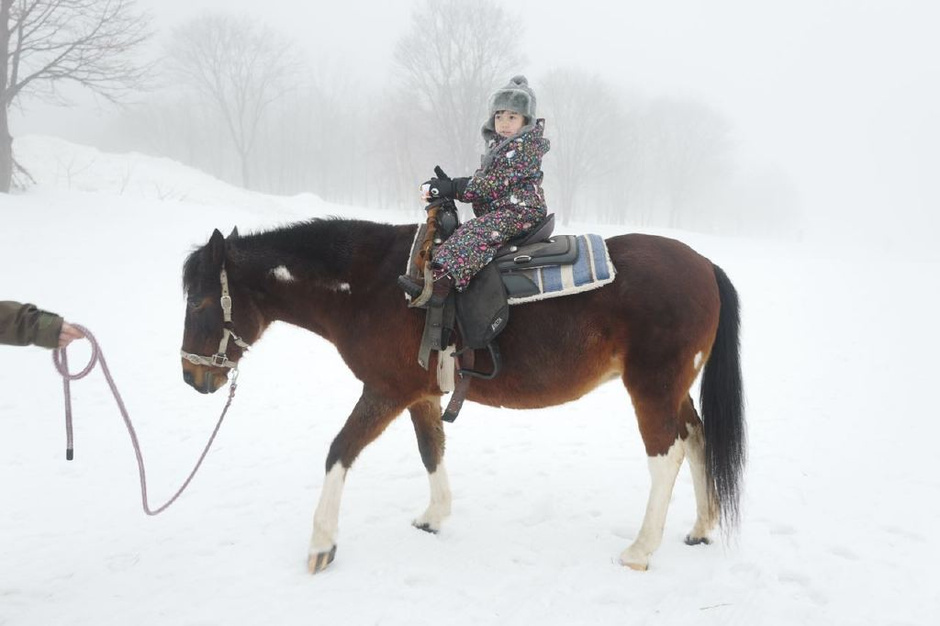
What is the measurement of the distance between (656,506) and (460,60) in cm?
2669

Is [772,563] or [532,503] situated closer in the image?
[772,563]

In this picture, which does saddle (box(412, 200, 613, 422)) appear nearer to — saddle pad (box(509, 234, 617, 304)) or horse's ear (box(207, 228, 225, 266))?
saddle pad (box(509, 234, 617, 304))

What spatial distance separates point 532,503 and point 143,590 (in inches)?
102

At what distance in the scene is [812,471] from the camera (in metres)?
4.37

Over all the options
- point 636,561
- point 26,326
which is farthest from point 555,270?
point 26,326

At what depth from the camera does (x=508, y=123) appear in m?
3.06

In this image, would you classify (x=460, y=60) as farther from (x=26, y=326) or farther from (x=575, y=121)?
(x=26, y=326)

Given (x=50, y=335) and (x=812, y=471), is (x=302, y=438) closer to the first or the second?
(x=50, y=335)

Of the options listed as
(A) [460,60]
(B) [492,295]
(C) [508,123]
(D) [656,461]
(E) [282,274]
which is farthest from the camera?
(A) [460,60]

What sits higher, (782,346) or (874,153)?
(874,153)

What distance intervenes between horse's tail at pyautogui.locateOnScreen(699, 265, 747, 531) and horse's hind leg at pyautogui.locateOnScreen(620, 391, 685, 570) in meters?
0.30

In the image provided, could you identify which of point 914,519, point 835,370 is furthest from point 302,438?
point 835,370

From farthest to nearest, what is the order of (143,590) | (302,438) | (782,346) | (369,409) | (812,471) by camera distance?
(782,346), (302,438), (812,471), (369,409), (143,590)

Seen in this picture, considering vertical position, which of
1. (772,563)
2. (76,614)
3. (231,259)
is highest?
(231,259)
